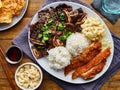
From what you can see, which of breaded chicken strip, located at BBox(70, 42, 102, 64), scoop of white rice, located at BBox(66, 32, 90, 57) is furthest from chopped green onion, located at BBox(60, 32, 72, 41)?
breaded chicken strip, located at BBox(70, 42, 102, 64)

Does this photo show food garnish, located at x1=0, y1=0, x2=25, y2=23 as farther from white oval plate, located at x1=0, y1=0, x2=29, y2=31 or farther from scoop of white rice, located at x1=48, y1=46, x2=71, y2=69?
scoop of white rice, located at x1=48, y1=46, x2=71, y2=69

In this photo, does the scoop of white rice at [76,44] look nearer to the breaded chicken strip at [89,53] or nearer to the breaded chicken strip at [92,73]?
the breaded chicken strip at [89,53]

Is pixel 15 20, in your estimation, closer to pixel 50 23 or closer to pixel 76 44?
pixel 50 23

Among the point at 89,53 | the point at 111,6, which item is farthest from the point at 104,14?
the point at 89,53

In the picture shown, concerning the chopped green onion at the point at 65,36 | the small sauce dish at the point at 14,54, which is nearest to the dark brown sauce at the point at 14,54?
the small sauce dish at the point at 14,54

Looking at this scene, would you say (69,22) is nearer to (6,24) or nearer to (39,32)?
(39,32)

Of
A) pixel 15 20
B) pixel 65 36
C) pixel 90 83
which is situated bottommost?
pixel 90 83
